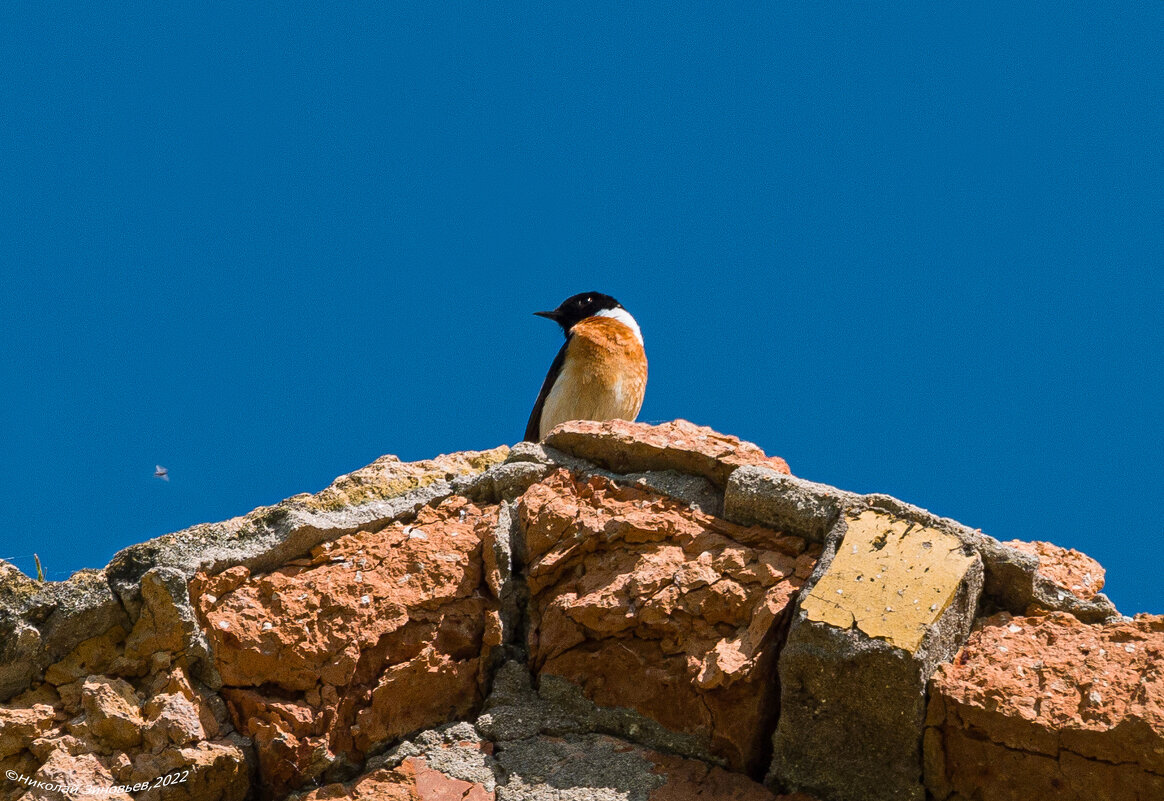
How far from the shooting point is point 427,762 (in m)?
3.46

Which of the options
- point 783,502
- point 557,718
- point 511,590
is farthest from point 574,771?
point 783,502

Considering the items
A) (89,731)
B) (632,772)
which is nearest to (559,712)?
(632,772)

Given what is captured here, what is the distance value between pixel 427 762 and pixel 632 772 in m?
0.58

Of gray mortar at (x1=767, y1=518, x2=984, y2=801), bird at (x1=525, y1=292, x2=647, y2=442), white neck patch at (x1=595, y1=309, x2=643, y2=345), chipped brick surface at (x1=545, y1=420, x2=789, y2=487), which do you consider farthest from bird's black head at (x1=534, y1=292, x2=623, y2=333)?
gray mortar at (x1=767, y1=518, x2=984, y2=801)

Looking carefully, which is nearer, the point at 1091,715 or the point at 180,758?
the point at 1091,715

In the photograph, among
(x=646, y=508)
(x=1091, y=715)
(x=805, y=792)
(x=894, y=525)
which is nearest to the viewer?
(x=1091, y=715)

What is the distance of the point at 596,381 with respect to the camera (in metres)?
9.14

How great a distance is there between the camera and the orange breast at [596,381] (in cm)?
911

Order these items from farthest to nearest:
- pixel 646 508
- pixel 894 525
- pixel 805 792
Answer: pixel 646 508, pixel 894 525, pixel 805 792

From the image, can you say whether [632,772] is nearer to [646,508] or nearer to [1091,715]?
[646,508]

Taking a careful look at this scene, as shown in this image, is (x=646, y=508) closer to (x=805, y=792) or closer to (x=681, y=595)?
(x=681, y=595)

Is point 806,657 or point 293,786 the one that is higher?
point 806,657

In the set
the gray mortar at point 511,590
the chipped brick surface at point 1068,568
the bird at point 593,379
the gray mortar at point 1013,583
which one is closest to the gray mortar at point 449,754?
the gray mortar at point 511,590

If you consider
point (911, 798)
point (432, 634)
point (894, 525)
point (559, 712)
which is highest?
point (894, 525)
